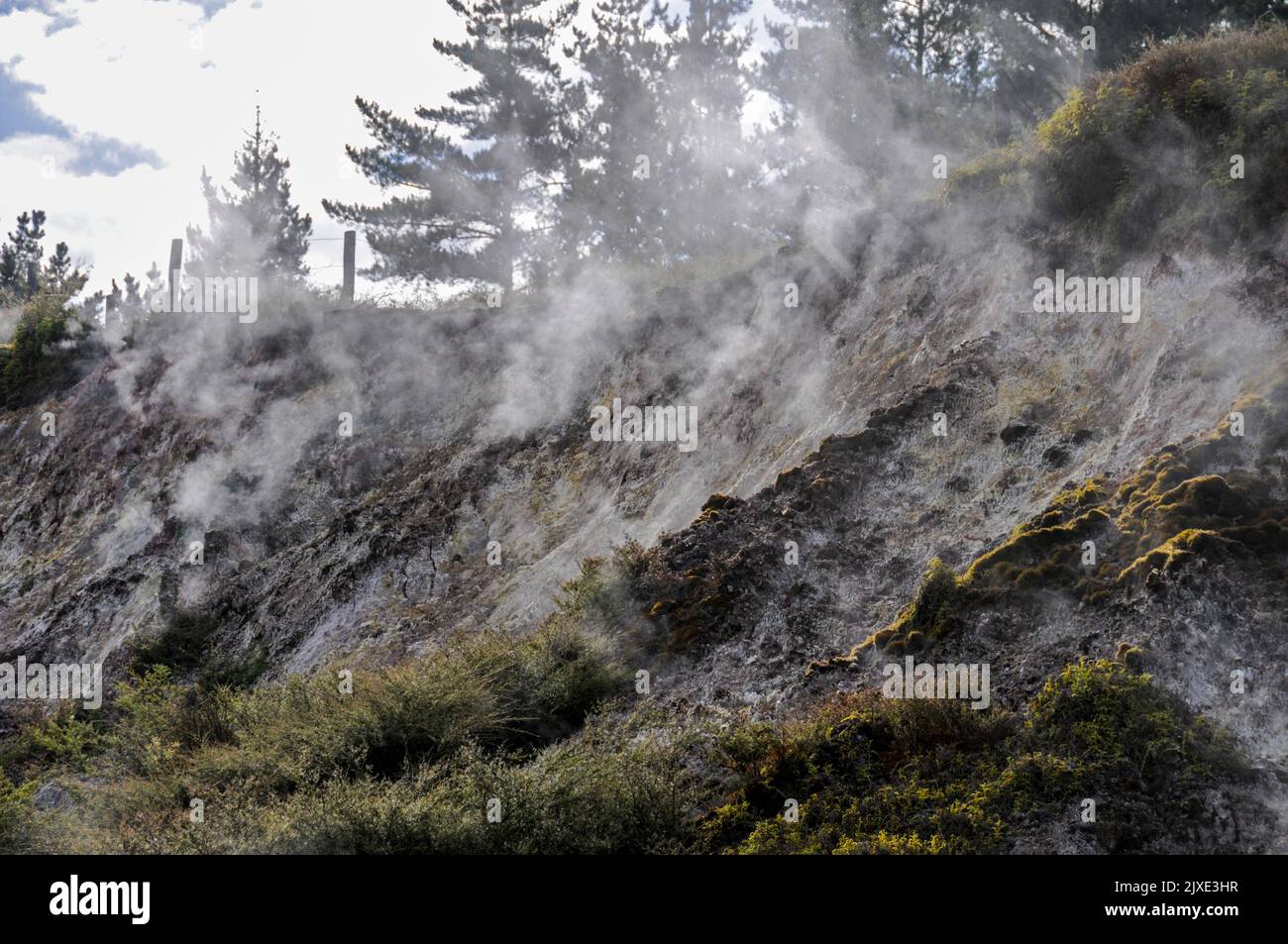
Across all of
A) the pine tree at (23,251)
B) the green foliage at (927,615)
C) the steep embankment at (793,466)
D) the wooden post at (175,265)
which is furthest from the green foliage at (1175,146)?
the pine tree at (23,251)

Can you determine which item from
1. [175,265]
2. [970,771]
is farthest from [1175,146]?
[175,265]

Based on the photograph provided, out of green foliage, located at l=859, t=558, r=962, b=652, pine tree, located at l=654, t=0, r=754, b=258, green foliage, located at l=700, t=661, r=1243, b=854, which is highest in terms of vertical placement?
pine tree, located at l=654, t=0, r=754, b=258

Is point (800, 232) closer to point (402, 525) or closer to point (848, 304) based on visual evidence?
point (848, 304)

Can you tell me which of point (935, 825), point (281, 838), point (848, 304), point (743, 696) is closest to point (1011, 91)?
point (848, 304)

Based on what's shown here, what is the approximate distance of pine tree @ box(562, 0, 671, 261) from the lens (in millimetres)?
26781

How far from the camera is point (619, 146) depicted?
27828 millimetres

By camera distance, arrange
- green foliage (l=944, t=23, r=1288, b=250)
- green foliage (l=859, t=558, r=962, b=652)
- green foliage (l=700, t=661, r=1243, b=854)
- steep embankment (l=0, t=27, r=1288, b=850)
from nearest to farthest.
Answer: green foliage (l=700, t=661, r=1243, b=854) → steep embankment (l=0, t=27, r=1288, b=850) → green foliage (l=859, t=558, r=962, b=652) → green foliage (l=944, t=23, r=1288, b=250)

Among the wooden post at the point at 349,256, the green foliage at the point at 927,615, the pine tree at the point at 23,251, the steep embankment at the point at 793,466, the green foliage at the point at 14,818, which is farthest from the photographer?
the pine tree at the point at 23,251

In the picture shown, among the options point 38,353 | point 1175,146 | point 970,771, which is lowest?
point 970,771

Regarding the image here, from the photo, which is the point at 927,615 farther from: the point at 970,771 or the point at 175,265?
the point at 175,265

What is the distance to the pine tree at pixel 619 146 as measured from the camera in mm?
26781

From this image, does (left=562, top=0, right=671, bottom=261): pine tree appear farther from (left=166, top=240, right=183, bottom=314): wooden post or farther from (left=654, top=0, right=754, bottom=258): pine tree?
(left=166, top=240, right=183, bottom=314): wooden post

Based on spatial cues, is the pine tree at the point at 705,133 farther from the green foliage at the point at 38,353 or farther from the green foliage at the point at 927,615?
the green foliage at the point at 927,615

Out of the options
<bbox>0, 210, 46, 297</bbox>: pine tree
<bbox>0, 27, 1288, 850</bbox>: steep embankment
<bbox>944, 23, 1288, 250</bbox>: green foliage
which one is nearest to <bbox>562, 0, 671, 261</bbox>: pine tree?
<bbox>0, 27, 1288, 850</bbox>: steep embankment
